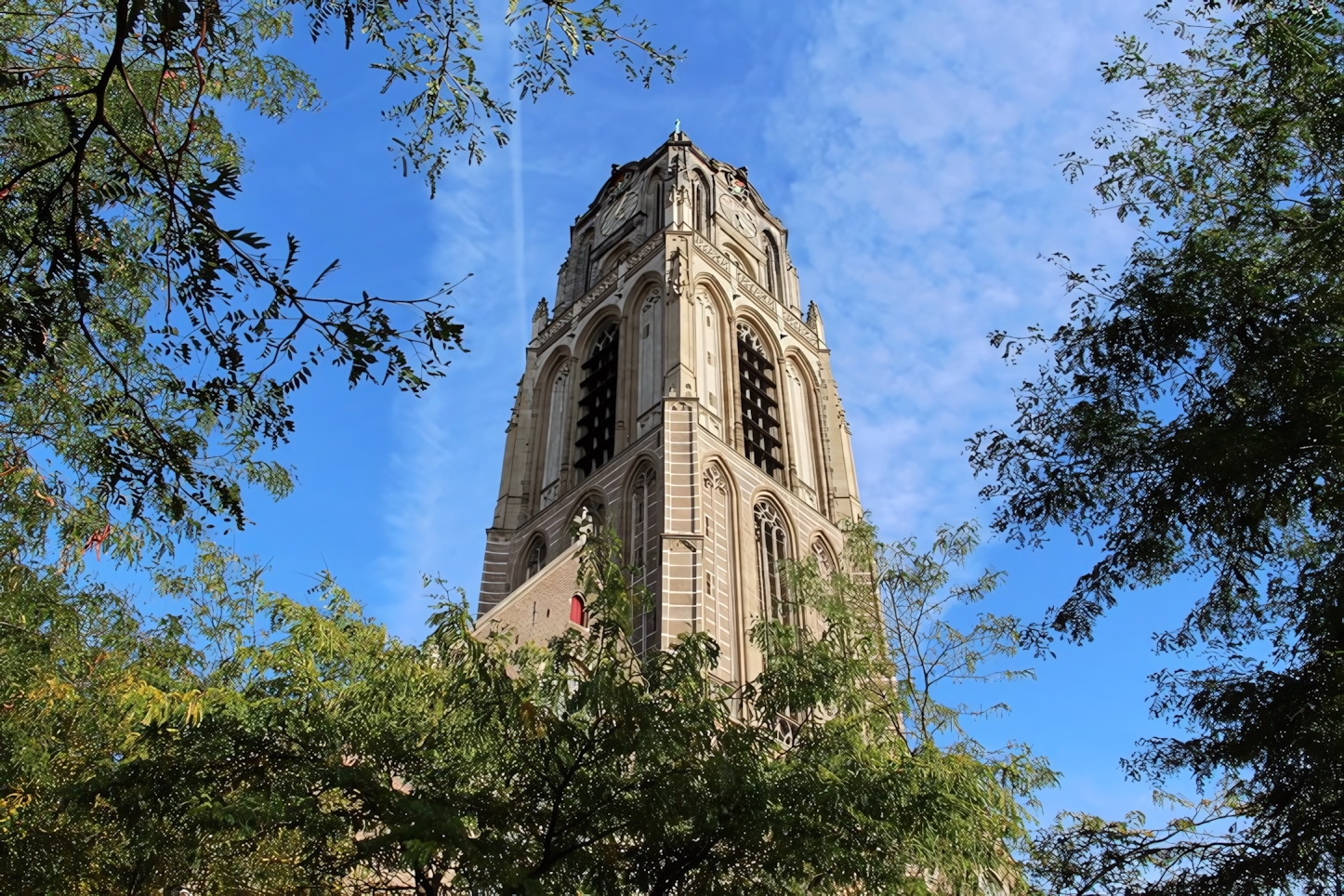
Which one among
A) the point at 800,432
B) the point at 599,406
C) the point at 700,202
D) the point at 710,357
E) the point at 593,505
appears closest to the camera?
the point at 593,505

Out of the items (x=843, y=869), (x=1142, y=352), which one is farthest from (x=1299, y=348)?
(x=843, y=869)

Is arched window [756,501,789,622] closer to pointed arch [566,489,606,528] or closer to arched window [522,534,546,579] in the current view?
pointed arch [566,489,606,528]

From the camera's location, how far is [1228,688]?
29.1 feet

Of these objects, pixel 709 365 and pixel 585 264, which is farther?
pixel 585 264

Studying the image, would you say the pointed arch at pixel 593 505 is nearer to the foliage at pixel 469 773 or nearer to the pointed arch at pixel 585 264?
the pointed arch at pixel 585 264

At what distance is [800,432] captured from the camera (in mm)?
34438

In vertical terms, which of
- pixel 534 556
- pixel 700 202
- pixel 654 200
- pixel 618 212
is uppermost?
pixel 618 212

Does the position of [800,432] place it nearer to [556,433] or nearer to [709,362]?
[709,362]

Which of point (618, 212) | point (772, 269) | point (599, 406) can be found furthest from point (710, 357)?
point (618, 212)

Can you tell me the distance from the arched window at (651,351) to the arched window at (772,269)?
23.3 ft

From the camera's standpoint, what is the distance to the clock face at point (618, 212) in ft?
141

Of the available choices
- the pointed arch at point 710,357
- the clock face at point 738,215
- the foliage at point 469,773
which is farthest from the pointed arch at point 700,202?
the foliage at point 469,773

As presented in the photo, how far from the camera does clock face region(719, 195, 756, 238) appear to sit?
139ft

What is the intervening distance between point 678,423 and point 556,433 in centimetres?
746
